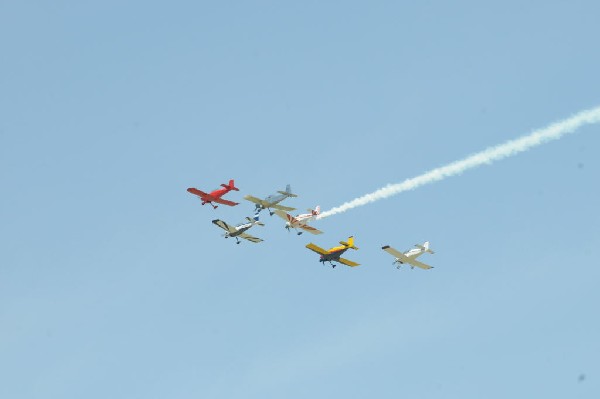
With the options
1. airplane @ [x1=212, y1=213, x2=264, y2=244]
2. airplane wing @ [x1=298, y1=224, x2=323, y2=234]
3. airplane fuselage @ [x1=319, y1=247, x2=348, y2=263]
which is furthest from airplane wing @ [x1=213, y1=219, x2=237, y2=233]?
airplane fuselage @ [x1=319, y1=247, x2=348, y2=263]

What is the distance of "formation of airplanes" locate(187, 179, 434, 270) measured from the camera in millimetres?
116000

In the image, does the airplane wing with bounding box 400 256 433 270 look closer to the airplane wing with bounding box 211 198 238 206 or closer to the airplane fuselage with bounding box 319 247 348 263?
the airplane fuselage with bounding box 319 247 348 263

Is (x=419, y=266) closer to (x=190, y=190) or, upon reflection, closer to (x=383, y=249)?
(x=383, y=249)

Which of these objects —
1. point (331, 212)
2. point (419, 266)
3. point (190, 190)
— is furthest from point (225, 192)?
point (419, 266)

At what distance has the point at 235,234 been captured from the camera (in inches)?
4754

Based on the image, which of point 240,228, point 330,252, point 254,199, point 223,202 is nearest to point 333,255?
point 330,252

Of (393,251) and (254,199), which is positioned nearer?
(254,199)

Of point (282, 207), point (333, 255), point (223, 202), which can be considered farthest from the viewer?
point (223, 202)

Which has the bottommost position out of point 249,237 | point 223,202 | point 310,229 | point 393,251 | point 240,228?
point 393,251

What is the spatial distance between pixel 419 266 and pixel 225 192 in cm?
2385

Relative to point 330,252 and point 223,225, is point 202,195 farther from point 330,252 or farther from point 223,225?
point 330,252

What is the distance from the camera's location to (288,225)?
390 feet

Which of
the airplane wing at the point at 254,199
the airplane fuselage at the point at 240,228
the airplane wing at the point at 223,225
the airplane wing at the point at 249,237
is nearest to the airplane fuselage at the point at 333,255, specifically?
the airplane wing at the point at 254,199

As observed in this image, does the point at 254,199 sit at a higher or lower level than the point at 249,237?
higher
